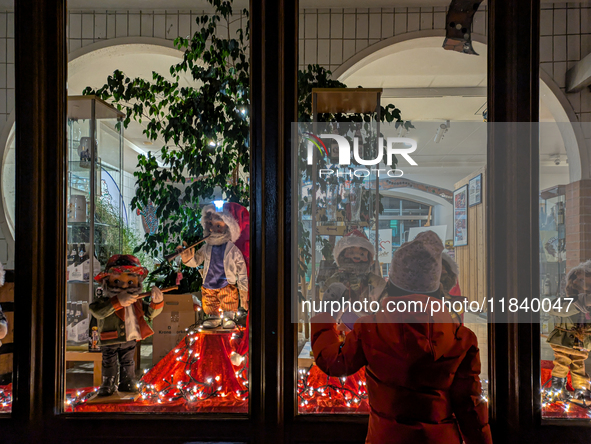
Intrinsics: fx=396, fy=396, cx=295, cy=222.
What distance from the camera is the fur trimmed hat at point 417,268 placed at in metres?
1.43

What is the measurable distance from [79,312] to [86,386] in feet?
1.19

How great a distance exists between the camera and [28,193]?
1.90m

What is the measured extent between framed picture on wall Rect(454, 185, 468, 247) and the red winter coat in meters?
0.53

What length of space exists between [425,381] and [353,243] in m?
0.68

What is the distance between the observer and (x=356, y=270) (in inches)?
73.5

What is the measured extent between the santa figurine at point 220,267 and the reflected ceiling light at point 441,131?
1038mm

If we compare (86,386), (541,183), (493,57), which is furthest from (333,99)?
(86,386)

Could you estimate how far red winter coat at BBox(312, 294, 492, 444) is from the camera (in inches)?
54.3

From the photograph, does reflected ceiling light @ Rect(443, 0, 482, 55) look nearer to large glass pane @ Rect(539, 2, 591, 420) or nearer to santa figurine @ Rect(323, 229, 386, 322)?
large glass pane @ Rect(539, 2, 591, 420)

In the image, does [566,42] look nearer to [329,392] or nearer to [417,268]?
[417,268]

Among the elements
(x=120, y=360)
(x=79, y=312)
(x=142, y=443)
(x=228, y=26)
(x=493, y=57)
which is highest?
(x=228, y=26)

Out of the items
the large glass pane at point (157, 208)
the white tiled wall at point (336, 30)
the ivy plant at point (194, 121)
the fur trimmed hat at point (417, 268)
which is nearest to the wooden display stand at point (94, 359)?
the large glass pane at point (157, 208)

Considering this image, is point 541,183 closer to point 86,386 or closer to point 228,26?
point 228,26

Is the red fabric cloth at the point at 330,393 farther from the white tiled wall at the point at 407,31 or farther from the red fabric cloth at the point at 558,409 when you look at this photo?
the white tiled wall at the point at 407,31
